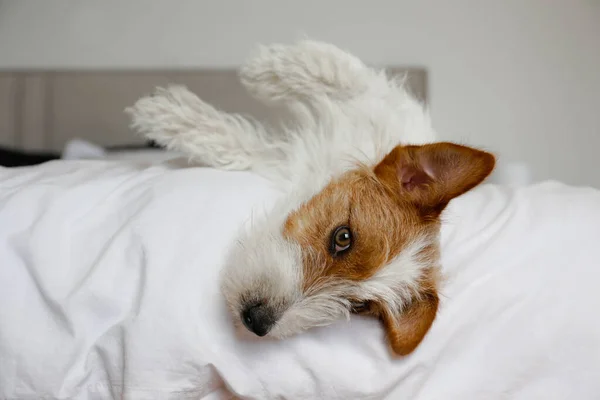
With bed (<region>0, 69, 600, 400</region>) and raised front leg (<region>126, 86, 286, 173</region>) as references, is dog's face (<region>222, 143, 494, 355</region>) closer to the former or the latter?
bed (<region>0, 69, 600, 400</region>)

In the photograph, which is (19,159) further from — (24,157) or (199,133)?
(199,133)

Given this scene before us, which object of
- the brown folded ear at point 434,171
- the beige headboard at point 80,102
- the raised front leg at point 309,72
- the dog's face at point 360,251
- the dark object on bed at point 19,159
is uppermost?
the raised front leg at point 309,72

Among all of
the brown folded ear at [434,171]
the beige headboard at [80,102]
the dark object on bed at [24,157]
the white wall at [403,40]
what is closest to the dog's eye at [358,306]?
the brown folded ear at [434,171]

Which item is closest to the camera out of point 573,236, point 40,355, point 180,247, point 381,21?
point 40,355

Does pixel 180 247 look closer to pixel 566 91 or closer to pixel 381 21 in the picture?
pixel 381 21

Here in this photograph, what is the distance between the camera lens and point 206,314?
3.30ft

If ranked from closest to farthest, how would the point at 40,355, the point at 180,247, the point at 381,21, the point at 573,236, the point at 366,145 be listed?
the point at 40,355 < the point at 180,247 < the point at 573,236 < the point at 366,145 < the point at 381,21

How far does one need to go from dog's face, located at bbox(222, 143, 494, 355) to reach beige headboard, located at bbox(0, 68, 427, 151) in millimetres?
1782

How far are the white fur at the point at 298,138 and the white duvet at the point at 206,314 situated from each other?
8 cm

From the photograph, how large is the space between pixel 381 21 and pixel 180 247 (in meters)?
2.38

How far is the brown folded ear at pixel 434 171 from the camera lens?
101 centimetres

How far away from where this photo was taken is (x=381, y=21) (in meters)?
2.93

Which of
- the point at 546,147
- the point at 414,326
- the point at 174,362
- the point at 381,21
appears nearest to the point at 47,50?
the point at 381,21

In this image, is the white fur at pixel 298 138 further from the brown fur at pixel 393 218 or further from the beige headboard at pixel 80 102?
the beige headboard at pixel 80 102
